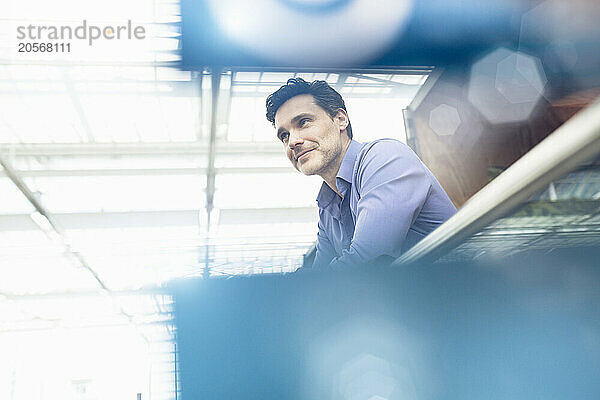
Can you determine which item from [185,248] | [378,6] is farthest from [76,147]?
[185,248]

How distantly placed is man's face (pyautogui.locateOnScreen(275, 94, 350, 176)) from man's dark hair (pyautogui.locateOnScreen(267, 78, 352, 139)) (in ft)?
0.03

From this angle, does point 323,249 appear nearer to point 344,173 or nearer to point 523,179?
point 344,173

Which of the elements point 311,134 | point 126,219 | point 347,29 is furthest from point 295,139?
point 126,219

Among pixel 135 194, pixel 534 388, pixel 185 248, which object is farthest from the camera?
pixel 135 194

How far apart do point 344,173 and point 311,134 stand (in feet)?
0.55

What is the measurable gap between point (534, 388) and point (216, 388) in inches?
7.4

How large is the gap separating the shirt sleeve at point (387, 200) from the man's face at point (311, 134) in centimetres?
29

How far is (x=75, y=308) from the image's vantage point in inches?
261

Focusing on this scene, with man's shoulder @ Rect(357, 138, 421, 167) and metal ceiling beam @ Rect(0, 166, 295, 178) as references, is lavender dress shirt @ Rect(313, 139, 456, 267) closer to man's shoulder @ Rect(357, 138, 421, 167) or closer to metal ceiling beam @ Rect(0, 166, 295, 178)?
man's shoulder @ Rect(357, 138, 421, 167)

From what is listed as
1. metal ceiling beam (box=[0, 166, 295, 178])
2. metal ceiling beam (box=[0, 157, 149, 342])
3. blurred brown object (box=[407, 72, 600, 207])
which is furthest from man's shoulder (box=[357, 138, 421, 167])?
metal ceiling beam (box=[0, 166, 295, 178])

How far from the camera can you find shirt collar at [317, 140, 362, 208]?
3.43 ft

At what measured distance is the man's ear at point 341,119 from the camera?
1.25m

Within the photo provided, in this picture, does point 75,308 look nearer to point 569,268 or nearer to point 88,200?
point 88,200

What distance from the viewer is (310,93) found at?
4.05 ft
